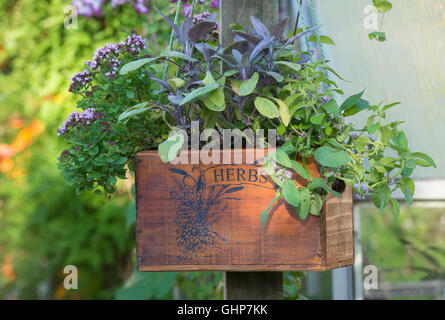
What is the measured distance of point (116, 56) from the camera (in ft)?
3.23

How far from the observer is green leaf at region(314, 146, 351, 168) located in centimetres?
76

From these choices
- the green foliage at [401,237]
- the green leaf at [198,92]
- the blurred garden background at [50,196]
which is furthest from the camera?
the blurred garden background at [50,196]

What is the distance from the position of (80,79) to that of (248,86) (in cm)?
39

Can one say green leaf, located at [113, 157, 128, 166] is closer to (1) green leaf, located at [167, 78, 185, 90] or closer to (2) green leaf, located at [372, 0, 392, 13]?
(1) green leaf, located at [167, 78, 185, 90]

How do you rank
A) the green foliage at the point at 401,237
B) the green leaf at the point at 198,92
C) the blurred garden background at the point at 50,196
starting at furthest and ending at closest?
1. the blurred garden background at the point at 50,196
2. the green foliage at the point at 401,237
3. the green leaf at the point at 198,92

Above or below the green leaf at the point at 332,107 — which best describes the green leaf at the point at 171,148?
below

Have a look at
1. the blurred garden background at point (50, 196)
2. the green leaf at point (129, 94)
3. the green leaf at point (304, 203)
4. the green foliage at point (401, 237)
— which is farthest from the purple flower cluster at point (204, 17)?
the blurred garden background at point (50, 196)

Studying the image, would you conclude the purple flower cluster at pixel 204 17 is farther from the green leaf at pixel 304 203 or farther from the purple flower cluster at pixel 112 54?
the green leaf at pixel 304 203

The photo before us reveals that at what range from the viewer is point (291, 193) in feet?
2.52

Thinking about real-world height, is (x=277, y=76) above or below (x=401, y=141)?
above

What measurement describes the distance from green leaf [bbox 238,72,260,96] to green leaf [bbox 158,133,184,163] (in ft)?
0.41

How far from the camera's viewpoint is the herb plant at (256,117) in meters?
0.79

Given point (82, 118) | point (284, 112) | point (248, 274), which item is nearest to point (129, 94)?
point (82, 118)

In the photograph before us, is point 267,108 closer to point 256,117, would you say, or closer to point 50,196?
point 256,117
